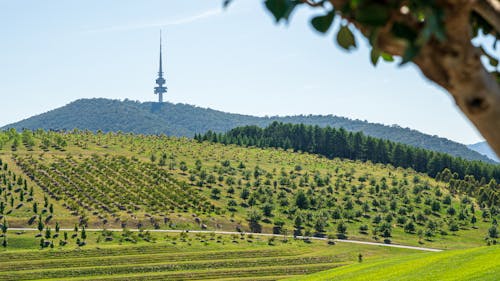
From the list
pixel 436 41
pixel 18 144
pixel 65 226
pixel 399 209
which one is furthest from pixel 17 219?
pixel 436 41

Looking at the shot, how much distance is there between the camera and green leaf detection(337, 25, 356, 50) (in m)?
3.31

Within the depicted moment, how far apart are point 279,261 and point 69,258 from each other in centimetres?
1912

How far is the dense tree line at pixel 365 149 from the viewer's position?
5364 inches

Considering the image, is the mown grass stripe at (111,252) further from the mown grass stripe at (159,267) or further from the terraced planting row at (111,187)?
the terraced planting row at (111,187)

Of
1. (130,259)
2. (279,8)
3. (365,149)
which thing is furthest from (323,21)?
(365,149)

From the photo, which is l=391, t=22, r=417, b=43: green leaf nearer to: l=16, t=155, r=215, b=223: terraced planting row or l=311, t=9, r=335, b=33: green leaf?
l=311, t=9, r=335, b=33: green leaf

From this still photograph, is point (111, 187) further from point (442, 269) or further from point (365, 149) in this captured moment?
point (365, 149)

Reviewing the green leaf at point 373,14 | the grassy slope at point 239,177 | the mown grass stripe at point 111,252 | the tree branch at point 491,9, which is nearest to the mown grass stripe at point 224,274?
the mown grass stripe at point 111,252

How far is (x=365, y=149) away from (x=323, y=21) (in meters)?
146

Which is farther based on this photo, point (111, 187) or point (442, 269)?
point (111, 187)

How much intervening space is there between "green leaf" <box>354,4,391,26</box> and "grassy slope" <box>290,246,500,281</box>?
69.6 feet

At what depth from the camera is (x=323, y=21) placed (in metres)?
2.88

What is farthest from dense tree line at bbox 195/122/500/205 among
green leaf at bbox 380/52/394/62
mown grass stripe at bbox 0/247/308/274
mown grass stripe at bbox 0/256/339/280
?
green leaf at bbox 380/52/394/62

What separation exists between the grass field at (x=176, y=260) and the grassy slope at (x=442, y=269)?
19.3 meters
